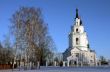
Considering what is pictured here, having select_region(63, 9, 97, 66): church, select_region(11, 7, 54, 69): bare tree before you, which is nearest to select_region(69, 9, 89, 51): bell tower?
select_region(63, 9, 97, 66): church

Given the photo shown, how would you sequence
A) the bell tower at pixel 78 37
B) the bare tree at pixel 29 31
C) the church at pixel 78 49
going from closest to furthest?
the bare tree at pixel 29 31
the church at pixel 78 49
the bell tower at pixel 78 37

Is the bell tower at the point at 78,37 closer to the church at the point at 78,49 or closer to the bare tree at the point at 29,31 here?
the church at the point at 78,49

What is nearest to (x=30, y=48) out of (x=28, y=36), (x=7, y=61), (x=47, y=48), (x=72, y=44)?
(x=28, y=36)

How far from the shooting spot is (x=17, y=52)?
57.8 metres

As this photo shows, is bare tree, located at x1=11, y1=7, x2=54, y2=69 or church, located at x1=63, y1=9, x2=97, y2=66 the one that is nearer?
bare tree, located at x1=11, y1=7, x2=54, y2=69

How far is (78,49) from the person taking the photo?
487 feet

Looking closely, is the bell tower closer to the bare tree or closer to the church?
the church

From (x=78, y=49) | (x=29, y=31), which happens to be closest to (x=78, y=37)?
(x=78, y=49)

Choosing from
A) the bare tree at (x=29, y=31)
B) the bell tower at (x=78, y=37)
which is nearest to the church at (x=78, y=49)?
the bell tower at (x=78, y=37)

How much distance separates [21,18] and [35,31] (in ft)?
12.2

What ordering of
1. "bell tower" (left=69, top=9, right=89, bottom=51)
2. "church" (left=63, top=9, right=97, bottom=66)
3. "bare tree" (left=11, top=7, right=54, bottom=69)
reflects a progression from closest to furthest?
"bare tree" (left=11, top=7, right=54, bottom=69), "church" (left=63, top=9, right=97, bottom=66), "bell tower" (left=69, top=9, right=89, bottom=51)

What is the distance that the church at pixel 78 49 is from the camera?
479 feet

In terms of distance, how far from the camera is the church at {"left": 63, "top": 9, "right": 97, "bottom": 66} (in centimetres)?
14612

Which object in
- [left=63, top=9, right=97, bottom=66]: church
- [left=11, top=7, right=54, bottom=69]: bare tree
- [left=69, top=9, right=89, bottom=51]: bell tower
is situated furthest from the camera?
[left=69, top=9, right=89, bottom=51]: bell tower
